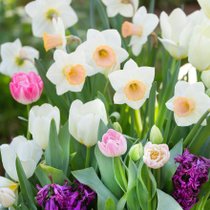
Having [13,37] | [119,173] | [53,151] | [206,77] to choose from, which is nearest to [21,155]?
[53,151]

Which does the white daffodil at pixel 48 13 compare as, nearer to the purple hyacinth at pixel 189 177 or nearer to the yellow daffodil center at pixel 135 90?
the yellow daffodil center at pixel 135 90

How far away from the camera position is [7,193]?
2.41 feet

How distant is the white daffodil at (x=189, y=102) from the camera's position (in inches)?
28.8

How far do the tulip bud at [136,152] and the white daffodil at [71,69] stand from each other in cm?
14

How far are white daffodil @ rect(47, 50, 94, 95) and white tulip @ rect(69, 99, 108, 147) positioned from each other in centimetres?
6

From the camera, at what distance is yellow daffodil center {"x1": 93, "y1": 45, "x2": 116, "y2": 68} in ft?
Result: 2.68

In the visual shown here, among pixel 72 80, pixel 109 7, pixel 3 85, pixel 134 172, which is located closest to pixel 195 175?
pixel 134 172

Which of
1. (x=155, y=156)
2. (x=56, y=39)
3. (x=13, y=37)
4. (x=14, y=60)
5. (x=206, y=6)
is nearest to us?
(x=155, y=156)

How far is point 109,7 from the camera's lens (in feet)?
3.15

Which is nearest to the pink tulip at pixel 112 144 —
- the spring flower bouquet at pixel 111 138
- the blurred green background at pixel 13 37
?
the spring flower bouquet at pixel 111 138

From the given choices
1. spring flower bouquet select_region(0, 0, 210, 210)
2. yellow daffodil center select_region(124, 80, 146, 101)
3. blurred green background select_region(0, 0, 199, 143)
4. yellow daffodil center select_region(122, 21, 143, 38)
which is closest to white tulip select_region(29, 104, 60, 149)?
spring flower bouquet select_region(0, 0, 210, 210)

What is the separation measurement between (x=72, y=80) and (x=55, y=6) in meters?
0.19

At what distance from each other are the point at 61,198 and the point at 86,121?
0.11 meters

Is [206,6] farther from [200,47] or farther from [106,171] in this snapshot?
[106,171]
